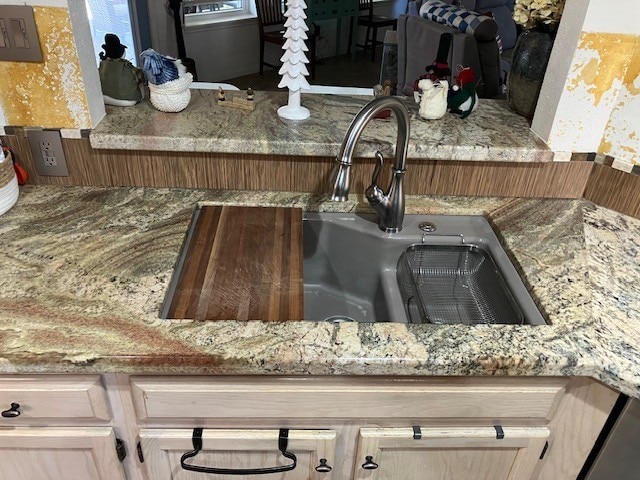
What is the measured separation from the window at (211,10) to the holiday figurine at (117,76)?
3695 mm

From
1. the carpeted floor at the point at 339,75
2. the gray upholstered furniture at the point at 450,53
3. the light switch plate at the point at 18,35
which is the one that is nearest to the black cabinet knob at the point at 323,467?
the light switch plate at the point at 18,35

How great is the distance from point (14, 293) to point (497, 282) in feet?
3.19

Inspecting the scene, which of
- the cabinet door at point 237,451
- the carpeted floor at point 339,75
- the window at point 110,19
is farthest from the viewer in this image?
the carpeted floor at point 339,75

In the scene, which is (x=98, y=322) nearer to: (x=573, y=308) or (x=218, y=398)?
(x=218, y=398)

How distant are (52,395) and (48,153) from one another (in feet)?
1.95

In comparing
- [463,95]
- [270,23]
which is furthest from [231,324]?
[270,23]

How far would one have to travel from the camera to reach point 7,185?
1.16 metres

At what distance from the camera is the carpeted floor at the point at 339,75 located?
5.18 m

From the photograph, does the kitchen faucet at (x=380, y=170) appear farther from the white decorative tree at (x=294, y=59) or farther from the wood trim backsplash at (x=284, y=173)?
the white decorative tree at (x=294, y=59)

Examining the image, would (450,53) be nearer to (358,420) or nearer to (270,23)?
(270,23)

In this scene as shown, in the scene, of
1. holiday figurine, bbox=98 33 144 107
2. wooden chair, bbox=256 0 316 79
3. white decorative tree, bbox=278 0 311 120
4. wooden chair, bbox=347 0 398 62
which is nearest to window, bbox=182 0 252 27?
wooden chair, bbox=256 0 316 79

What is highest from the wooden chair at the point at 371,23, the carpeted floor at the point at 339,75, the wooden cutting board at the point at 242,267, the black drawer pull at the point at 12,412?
the wooden cutting board at the point at 242,267

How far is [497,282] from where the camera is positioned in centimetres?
117

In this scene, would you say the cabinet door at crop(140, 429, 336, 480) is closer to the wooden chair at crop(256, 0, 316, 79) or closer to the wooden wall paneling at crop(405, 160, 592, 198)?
the wooden wall paneling at crop(405, 160, 592, 198)
